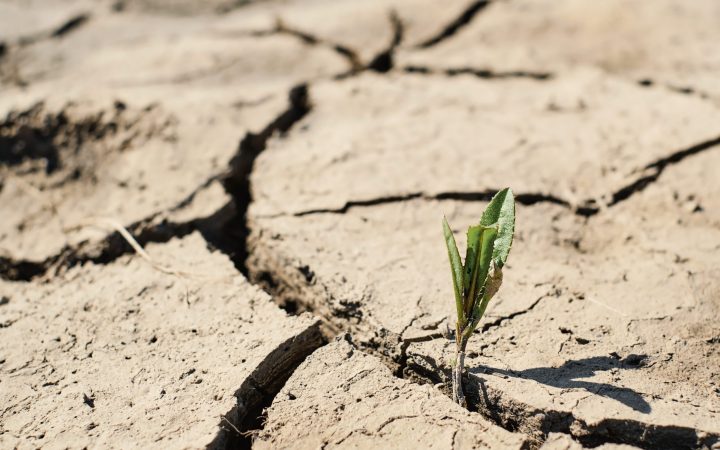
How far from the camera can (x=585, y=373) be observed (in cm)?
133

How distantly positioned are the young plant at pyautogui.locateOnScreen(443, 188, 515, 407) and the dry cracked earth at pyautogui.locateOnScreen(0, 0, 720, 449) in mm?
113

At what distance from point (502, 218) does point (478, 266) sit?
123 mm

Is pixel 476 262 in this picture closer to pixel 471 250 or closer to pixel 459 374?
pixel 471 250

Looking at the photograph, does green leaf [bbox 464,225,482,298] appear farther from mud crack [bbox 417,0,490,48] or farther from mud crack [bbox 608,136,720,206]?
mud crack [bbox 417,0,490,48]

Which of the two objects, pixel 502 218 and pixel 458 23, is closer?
pixel 502 218

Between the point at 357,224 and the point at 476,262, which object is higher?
the point at 476,262

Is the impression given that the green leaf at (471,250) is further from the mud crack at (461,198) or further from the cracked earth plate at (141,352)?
the mud crack at (461,198)

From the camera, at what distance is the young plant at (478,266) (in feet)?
4.01

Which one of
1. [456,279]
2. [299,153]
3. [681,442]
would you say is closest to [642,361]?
[681,442]

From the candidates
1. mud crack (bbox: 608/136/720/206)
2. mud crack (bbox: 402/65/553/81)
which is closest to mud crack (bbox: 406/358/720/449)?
mud crack (bbox: 608/136/720/206)

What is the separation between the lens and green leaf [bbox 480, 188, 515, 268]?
1.27m

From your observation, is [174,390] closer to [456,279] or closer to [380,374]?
[380,374]

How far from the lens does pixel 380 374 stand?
1.38 m

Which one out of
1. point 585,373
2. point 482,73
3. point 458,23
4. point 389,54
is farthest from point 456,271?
point 458,23
